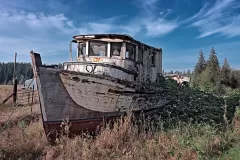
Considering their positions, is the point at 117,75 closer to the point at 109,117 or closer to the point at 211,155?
the point at 109,117

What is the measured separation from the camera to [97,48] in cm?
826

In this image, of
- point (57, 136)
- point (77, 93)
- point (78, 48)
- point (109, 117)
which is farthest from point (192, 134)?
point (78, 48)

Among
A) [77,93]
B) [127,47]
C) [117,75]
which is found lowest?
[77,93]

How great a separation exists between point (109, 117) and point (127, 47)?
2.80m

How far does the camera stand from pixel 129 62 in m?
8.26

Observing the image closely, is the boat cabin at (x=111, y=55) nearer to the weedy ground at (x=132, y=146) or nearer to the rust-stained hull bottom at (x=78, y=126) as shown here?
the rust-stained hull bottom at (x=78, y=126)

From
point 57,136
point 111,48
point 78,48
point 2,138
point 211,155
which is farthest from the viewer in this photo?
point 78,48

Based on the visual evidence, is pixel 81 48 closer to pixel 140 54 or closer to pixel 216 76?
pixel 140 54

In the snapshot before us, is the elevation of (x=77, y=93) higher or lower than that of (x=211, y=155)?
higher

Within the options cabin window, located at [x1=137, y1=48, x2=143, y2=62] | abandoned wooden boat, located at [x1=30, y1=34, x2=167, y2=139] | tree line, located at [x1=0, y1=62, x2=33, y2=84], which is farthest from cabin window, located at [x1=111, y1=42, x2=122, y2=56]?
tree line, located at [x1=0, y1=62, x2=33, y2=84]

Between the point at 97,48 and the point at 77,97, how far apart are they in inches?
98.3

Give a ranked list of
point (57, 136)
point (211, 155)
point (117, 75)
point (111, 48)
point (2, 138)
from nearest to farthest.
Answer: point (211, 155)
point (2, 138)
point (57, 136)
point (117, 75)
point (111, 48)

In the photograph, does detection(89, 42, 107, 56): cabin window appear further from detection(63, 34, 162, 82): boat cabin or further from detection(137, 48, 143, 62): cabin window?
detection(137, 48, 143, 62): cabin window

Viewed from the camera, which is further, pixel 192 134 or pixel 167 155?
pixel 192 134
